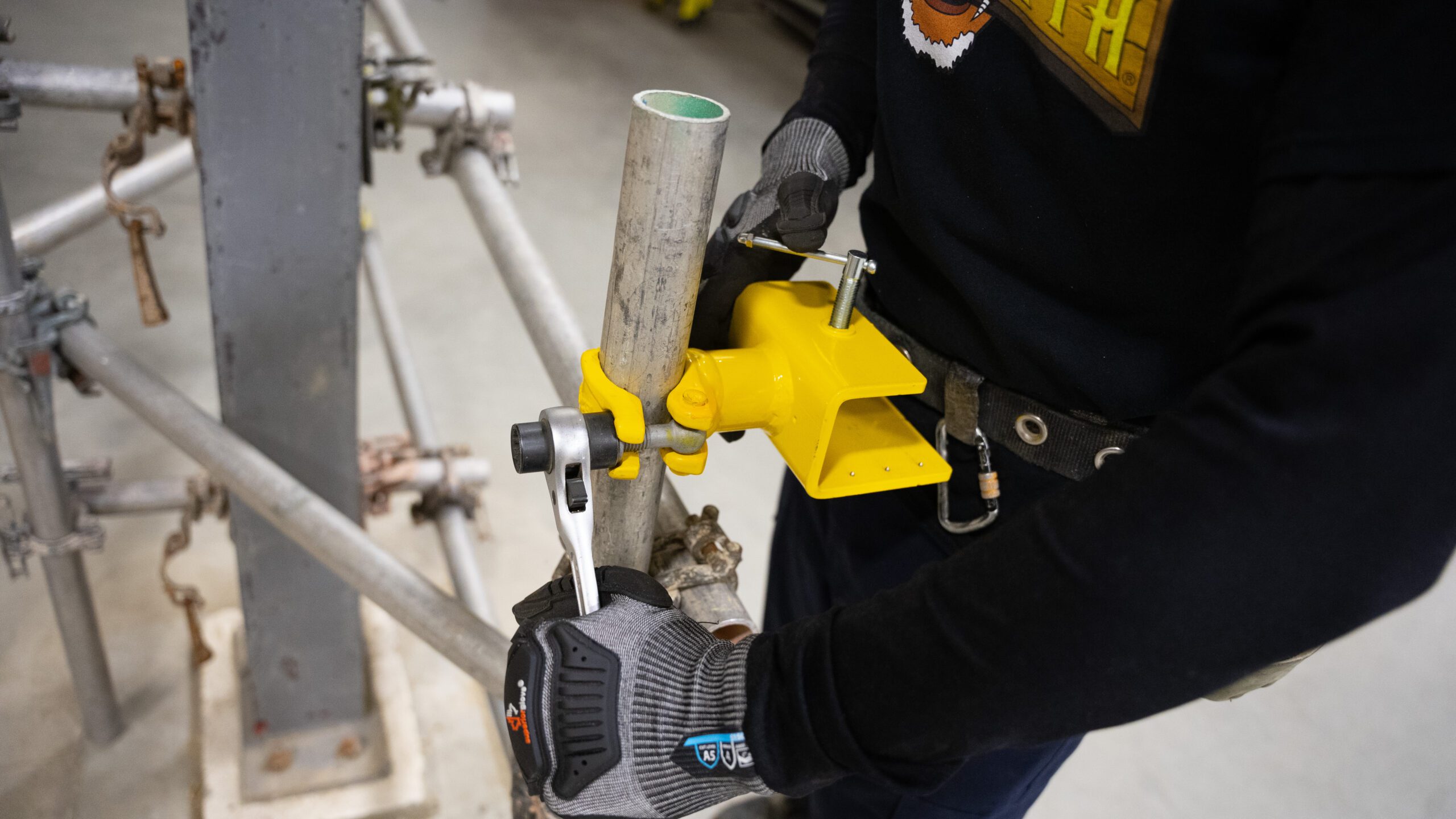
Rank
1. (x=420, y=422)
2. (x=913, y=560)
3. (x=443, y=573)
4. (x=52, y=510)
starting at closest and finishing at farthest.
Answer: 1. (x=913, y=560)
2. (x=52, y=510)
3. (x=420, y=422)
4. (x=443, y=573)

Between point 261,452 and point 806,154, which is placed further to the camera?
point 261,452

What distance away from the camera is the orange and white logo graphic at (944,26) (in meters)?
0.73

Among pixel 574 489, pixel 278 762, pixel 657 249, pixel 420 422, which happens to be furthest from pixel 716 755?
pixel 420 422

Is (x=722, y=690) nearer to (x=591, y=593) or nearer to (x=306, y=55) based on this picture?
(x=591, y=593)

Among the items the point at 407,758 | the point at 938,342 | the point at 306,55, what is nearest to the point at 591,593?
the point at 938,342

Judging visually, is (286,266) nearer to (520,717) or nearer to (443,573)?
(520,717)

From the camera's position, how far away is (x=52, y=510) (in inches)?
56.1

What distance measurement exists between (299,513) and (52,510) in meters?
0.58

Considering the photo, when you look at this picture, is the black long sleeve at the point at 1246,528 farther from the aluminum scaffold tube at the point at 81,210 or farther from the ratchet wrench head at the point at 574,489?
the aluminum scaffold tube at the point at 81,210

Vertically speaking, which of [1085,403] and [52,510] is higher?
[1085,403]

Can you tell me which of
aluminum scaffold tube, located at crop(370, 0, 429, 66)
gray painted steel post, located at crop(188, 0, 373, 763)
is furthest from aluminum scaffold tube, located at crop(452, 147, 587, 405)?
aluminum scaffold tube, located at crop(370, 0, 429, 66)

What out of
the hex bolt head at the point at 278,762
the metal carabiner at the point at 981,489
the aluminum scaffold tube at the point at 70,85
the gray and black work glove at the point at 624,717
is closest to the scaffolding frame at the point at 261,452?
the aluminum scaffold tube at the point at 70,85

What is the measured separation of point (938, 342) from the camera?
0.88m

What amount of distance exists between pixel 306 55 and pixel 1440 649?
10.2 feet
